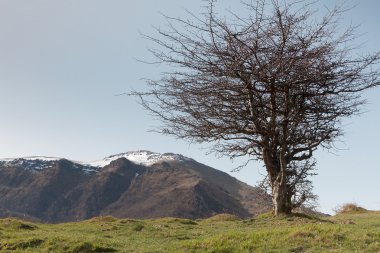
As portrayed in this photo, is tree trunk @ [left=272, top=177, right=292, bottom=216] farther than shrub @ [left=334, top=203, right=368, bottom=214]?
No

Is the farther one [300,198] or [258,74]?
[300,198]

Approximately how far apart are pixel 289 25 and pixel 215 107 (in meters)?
4.89

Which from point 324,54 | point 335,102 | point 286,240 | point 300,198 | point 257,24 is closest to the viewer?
point 286,240

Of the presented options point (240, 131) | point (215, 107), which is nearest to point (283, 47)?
point (215, 107)

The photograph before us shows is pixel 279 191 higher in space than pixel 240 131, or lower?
lower

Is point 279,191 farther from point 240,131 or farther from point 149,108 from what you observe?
point 149,108

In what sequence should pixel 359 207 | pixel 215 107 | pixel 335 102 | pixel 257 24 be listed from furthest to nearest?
pixel 359 207 → pixel 335 102 → pixel 215 107 → pixel 257 24

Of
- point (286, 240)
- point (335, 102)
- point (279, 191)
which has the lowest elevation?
point (286, 240)

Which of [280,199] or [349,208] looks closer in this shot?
[280,199]

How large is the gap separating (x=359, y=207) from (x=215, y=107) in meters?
27.0

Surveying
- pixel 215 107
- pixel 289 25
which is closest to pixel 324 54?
pixel 289 25

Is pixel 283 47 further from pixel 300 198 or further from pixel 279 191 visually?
pixel 300 198

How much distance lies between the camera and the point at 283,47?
17.2m

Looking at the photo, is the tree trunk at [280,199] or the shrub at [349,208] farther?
the shrub at [349,208]
